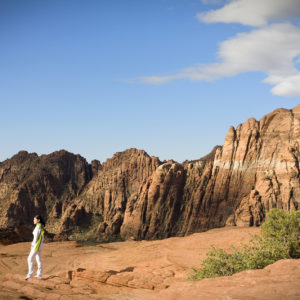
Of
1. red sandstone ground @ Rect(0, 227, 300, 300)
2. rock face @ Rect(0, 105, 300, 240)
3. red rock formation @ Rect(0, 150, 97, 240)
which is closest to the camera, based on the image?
red sandstone ground @ Rect(0, 227, 300, 300)

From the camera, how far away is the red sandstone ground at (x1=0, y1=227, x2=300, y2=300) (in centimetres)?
1312

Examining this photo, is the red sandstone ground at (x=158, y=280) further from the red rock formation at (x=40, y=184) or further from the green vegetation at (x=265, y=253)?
the red rock formation at (x=40, y=184)

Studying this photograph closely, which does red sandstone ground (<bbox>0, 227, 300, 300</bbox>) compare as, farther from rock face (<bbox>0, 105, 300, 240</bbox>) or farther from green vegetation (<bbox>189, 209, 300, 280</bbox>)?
rock face (<bbox>0, 105, 300, 240</bbox>)

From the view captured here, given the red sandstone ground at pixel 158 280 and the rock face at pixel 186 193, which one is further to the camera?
the rock face at pixel 186 193

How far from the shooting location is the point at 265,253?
21250 mm

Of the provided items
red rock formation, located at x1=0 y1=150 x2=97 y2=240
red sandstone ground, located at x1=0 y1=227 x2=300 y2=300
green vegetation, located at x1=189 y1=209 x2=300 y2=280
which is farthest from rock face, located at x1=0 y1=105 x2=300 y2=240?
green vegetation, located at x1=189 y1=209 x2=300 y2=280

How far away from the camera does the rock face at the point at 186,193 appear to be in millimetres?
87981

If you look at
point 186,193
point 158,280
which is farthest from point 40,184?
point 158,280

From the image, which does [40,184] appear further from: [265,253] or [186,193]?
[265,253]

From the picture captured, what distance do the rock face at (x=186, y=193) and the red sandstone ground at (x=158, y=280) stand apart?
51.9 meters

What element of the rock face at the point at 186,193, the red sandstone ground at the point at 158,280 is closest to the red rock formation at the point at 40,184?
the rock face at the point at 186,193

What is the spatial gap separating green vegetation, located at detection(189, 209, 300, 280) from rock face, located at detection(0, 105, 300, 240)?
60.5 meters

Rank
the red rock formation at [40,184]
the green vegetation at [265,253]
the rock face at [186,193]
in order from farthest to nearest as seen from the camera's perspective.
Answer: the red rock formation at [40,184] < the rock face at [186,193] < the green vegetation at [265,253]

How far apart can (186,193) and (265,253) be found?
278ft
